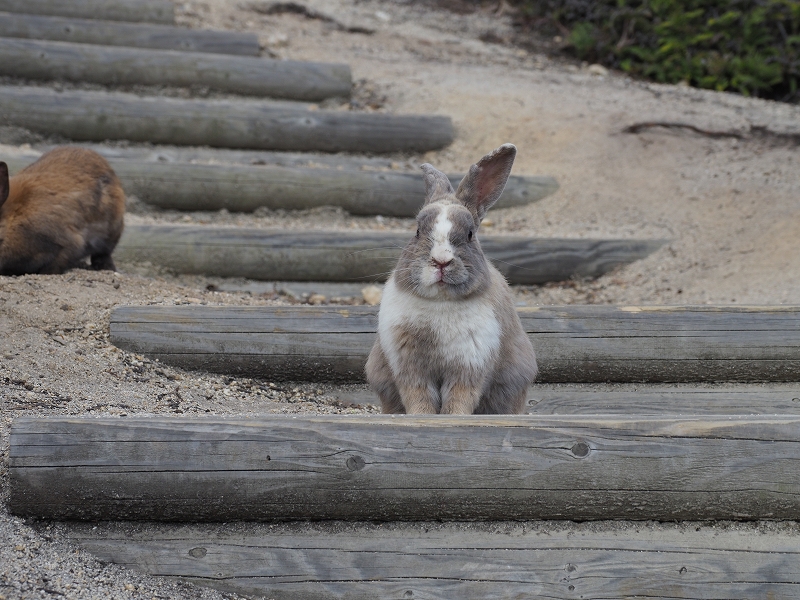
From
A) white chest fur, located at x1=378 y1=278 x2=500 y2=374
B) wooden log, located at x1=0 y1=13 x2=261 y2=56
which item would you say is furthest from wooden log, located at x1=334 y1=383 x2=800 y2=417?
wooden log, located at x1=0 y1=13 x2=261 y2=56

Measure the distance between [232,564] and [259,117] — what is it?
5.08m

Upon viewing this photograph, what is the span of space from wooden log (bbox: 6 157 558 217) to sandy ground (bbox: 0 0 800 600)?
101 mm

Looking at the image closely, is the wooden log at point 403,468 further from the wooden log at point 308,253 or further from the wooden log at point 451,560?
the wooden log at point 308,253

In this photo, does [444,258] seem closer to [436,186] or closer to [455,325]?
[455,325]

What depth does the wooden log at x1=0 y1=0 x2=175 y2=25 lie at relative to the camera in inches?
335

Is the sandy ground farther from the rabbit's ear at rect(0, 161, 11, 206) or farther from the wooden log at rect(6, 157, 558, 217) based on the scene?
the rabbit's ear at rect(0, 161, 11, 206)

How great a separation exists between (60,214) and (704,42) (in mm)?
7000

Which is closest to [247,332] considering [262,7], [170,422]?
[170,422]

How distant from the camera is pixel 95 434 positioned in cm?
266

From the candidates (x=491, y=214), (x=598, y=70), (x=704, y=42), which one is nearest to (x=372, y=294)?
(x=491, y=214)

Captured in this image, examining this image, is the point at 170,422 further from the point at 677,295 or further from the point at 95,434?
the point at 677,295

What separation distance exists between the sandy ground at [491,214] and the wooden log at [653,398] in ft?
2.76

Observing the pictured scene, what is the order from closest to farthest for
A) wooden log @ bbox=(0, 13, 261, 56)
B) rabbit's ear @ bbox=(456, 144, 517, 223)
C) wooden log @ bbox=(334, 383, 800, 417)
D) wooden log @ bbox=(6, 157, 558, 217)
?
1. rabbit's ear @ bbox=(456, 144, 517, 223)
2. wooden log @ bbox=(334, 383, 800, 417)
3. wooden log @ bbox=(6, 157, 558, 217)
4. wooden log @ bbox=(0, 13, 261, 56)

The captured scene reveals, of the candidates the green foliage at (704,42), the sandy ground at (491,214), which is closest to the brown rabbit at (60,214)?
the sandy ground at (491,214)
